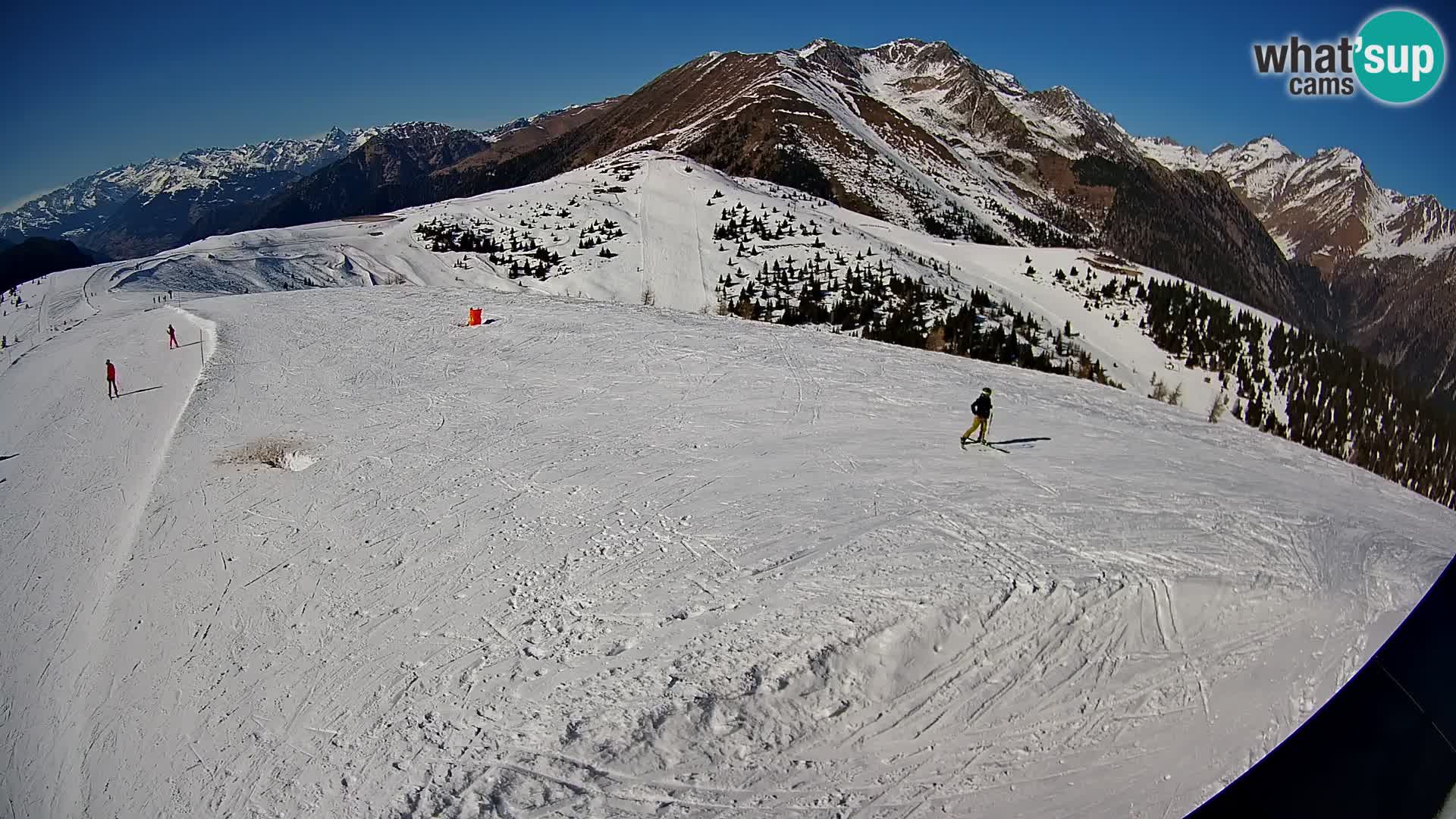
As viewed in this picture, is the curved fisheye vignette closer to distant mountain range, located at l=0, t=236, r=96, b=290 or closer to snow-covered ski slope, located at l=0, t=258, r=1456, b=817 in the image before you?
snow-covered ski slope, located at l=0, t=258, r=1456, b=817

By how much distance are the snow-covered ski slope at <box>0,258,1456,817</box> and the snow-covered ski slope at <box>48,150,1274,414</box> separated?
56.8 feet

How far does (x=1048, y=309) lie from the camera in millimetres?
33750

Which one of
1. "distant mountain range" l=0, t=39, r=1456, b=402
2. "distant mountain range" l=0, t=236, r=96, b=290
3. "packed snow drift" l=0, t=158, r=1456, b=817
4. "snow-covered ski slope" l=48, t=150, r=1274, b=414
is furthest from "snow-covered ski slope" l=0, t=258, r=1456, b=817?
"distant mountain range" l=0, t=236, r=96, b=290

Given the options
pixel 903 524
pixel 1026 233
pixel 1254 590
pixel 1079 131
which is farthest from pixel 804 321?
pixel 1079 131

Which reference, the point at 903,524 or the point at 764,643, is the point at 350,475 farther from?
the point at 903,524

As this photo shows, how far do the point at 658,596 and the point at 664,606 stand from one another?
0.64ft

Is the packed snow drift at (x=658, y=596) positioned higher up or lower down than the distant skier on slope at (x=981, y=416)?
lower down

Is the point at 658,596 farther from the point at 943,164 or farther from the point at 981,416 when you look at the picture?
the point at 943,164

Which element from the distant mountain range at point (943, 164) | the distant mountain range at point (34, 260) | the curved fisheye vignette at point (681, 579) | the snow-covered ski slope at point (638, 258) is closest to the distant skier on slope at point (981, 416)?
the curved fisheye vignette at point (681, 579)

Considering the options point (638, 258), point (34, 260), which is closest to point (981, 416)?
point (638, 258)

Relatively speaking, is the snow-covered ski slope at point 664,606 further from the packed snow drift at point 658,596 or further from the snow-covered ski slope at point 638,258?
the snow-covered ski slope at point 638,258

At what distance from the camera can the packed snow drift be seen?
6.37 m

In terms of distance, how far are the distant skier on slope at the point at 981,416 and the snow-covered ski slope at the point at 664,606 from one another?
22.9 inches

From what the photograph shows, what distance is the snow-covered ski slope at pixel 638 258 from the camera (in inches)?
1212
